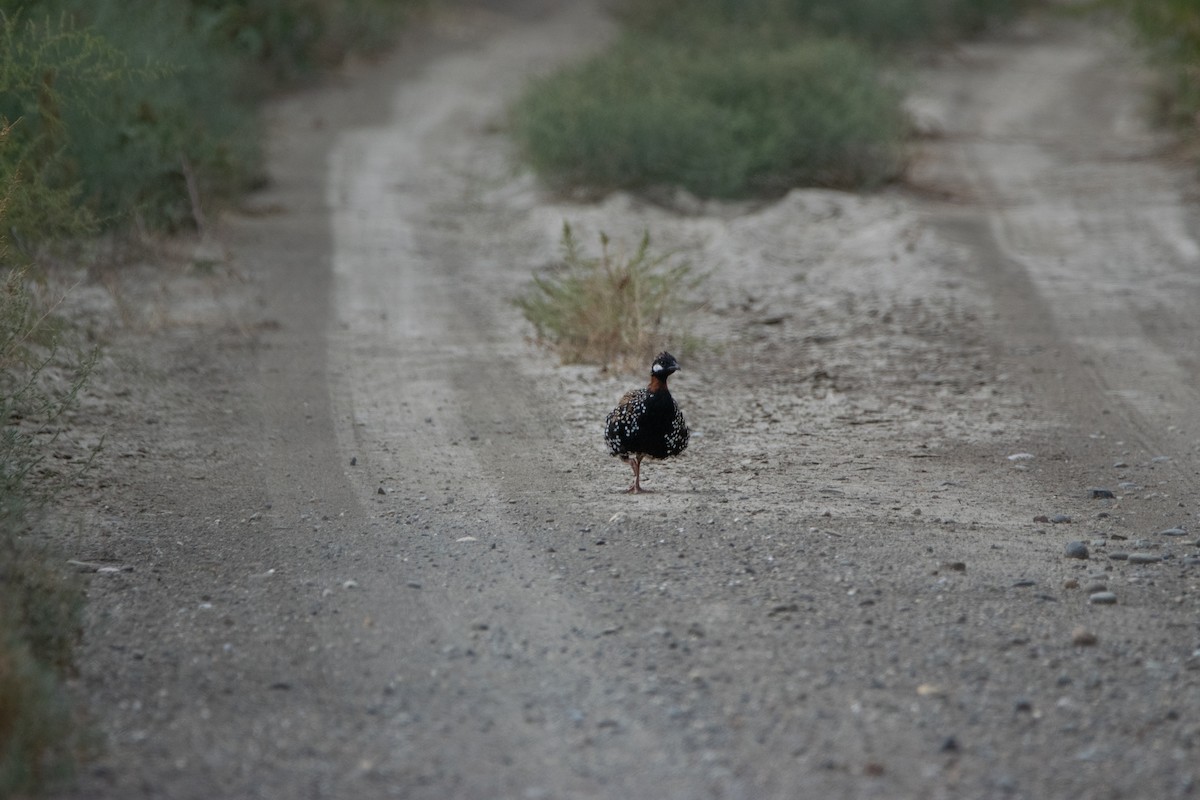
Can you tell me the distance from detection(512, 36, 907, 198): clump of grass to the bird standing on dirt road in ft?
24.8

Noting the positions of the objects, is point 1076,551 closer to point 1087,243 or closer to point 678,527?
point 678,527

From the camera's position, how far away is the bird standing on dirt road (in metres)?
6.28

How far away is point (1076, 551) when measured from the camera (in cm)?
568

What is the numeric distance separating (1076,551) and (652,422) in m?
1.96

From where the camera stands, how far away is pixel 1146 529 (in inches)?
238

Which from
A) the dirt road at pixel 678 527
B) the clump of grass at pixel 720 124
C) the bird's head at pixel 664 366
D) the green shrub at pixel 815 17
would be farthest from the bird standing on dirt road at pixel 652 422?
the green shrub at pixel 815 17

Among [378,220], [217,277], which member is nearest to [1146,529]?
[217,277]

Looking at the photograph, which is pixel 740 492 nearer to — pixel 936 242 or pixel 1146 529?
pixel 1146 529

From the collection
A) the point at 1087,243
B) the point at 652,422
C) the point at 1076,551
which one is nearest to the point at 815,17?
the point at 1087,243

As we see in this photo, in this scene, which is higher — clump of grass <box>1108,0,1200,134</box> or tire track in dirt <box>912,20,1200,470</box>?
clump of grass <box>1108,0,1200,134</box>

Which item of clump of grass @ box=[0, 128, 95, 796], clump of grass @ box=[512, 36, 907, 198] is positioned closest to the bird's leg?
clump of grass @ box=[0, 128, 95, 796]

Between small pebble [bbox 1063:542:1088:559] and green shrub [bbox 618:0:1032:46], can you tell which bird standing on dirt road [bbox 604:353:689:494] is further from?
green shrub [bbox 618:0:1032:46]

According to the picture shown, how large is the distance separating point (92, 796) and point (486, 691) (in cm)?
130

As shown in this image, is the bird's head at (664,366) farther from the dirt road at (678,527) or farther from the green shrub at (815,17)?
the green shrub at (815,17)
